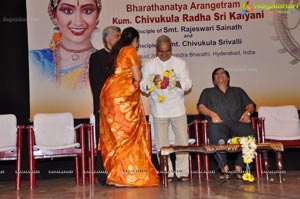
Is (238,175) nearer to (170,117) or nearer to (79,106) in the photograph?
(170,117)

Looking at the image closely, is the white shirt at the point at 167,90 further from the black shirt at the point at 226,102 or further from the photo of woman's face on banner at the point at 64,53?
the photo of woman's face on banner at the point at 64,53

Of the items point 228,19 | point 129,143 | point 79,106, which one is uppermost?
point 228,19

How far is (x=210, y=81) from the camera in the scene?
7.03 m

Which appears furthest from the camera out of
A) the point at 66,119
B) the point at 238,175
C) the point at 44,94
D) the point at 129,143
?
the point at 44,94

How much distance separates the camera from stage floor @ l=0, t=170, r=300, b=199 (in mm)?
4495

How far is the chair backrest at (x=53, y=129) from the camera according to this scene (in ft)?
20.3

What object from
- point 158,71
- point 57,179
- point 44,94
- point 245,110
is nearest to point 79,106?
point 44,94

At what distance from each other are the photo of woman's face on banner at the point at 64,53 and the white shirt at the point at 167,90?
131 cm

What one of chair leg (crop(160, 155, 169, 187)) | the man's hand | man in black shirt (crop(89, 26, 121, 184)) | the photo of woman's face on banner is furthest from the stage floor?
the photo of woman's face on banner

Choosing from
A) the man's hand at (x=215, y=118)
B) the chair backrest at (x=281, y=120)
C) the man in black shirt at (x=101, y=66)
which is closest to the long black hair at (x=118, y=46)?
the man in black shirt at (x=101, y=66)

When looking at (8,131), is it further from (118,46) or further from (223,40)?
(223,40)

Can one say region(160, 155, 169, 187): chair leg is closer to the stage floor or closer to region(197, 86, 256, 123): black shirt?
the stage floor

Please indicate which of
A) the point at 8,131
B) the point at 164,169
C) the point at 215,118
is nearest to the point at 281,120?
the point at 215,118

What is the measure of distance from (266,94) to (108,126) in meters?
2.57
